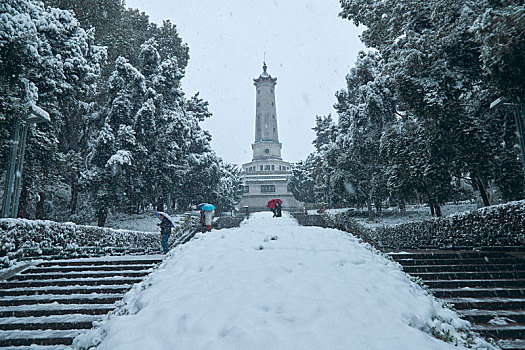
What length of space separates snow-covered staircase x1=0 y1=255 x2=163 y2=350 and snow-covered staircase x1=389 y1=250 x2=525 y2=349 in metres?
6.37

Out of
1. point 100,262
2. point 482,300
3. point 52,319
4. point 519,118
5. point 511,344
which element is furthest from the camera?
point 519,118

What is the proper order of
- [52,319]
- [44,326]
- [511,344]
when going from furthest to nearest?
[52,319], [44,326], [511,344]

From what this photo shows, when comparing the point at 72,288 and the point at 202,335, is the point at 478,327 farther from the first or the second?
the point at 72,288

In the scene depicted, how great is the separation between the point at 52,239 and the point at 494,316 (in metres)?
10.5

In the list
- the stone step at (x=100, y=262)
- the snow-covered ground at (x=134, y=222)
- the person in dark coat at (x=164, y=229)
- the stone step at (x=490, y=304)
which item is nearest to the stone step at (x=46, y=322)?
the stone step at (x=100, y=262)

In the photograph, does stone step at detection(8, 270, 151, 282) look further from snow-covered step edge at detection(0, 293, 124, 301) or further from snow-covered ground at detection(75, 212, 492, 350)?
snow-covered step edge at detection(0, 293, 124, 301)

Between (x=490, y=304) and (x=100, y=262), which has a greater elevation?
(x=100, y=262)

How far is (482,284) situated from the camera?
21.1 feet

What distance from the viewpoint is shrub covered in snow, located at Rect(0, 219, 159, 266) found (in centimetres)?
731

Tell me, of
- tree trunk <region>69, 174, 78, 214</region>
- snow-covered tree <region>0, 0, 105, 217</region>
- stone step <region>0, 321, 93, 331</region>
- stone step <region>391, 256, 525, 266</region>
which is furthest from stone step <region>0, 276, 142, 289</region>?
tree trunk <region>69, 174, 78, 214</region>

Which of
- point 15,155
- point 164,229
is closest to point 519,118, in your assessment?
point 164,229

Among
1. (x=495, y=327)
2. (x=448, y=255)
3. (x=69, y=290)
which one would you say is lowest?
(x=495, y=327)

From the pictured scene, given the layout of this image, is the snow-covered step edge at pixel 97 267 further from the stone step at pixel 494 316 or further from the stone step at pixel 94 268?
the stone step at pixel 494 316

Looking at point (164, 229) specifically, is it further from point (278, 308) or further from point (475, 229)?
point (475, 229)
